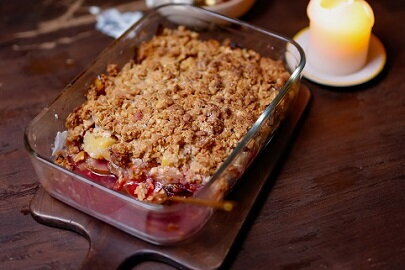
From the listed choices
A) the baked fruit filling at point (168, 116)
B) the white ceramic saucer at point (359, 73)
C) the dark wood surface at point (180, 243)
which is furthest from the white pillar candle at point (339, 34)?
the dark wood surface at point (180, 243)

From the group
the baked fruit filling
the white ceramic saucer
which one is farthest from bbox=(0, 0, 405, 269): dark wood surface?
the baked fruit filling

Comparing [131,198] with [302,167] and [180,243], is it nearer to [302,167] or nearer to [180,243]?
[180,243]

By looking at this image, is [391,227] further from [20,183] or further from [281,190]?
[20,183]

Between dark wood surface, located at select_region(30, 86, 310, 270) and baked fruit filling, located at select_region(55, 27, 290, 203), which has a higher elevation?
baked fruit filling, located at select_region(55, 27, 290, 203)

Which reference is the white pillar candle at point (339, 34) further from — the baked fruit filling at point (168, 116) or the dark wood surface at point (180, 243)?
the dark wood surface at point (180, 243)

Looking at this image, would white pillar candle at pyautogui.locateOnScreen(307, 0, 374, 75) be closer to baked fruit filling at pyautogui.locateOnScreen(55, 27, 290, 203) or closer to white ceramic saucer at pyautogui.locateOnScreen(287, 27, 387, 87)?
white ceramic saucer at pyautogui.locateOnScreen(287, 27, 387, 87)
